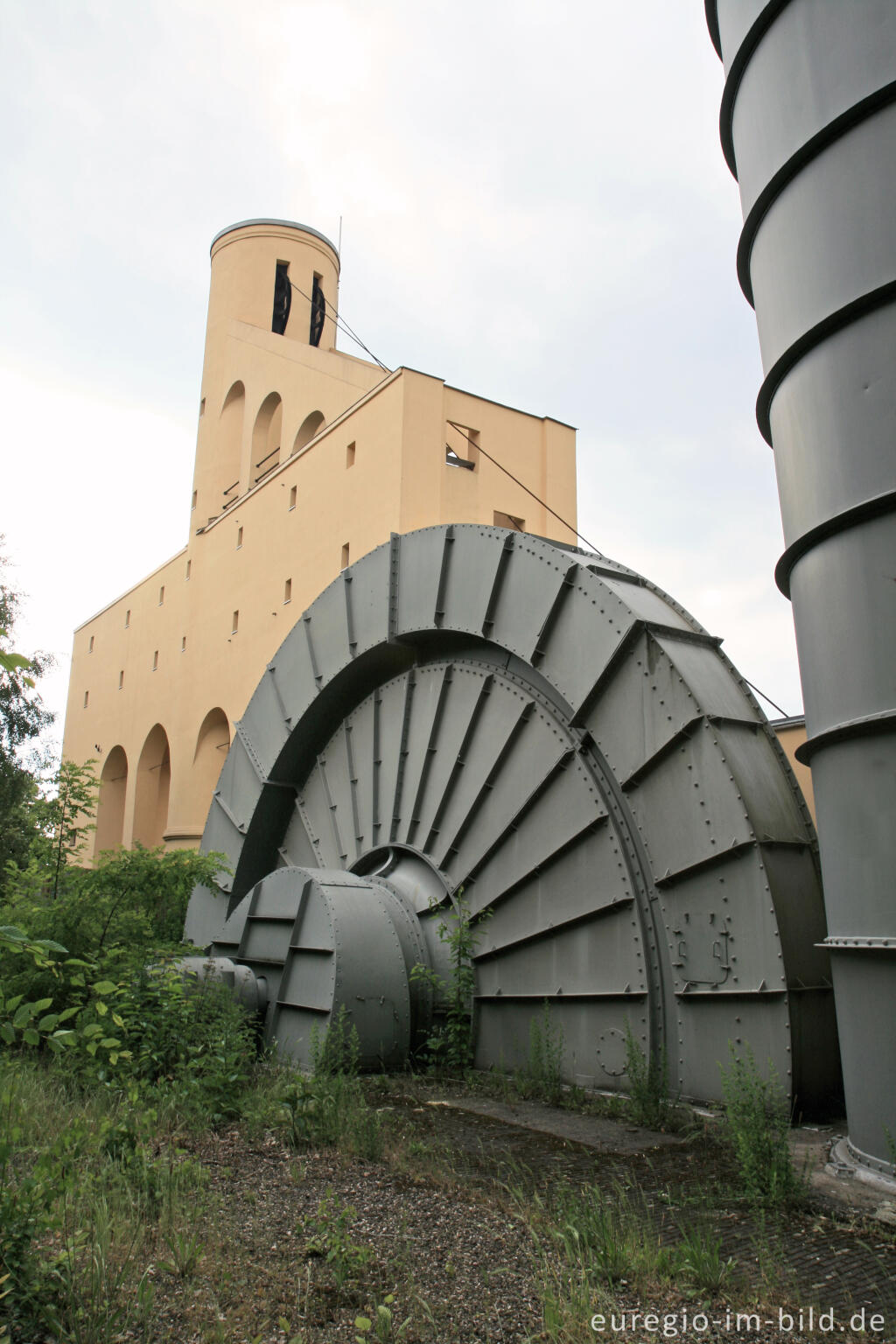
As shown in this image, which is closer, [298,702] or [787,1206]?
[787,1206]

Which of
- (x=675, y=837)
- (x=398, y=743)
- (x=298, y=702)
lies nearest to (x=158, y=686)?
(x=298, y=702)

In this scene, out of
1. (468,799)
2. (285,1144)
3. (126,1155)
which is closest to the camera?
(126,1155)

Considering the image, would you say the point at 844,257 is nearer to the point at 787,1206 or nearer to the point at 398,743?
the point at 787,1206

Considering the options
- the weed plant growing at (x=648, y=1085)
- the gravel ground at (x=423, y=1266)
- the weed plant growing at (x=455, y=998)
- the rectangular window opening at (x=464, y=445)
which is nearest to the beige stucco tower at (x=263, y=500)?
the rectangular window opening at (x=464, y=445)

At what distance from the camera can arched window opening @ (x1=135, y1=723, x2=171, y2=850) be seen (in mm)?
27344

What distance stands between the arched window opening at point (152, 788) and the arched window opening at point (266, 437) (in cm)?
718

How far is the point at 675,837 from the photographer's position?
290 inches

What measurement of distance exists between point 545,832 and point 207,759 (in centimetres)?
1619

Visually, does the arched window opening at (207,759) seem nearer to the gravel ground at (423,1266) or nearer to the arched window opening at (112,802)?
the arched window opening at (112,802)

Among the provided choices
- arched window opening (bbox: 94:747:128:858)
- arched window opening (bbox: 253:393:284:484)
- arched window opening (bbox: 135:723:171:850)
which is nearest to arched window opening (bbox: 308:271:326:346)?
arched window opening (bbox: 253:393:284:484)

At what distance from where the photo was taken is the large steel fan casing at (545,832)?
22.6 feet

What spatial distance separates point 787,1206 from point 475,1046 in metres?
4.69

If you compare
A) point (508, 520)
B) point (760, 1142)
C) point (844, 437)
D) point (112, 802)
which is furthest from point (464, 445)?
point (112, 802)

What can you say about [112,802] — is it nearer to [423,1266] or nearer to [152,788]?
[152,788]
